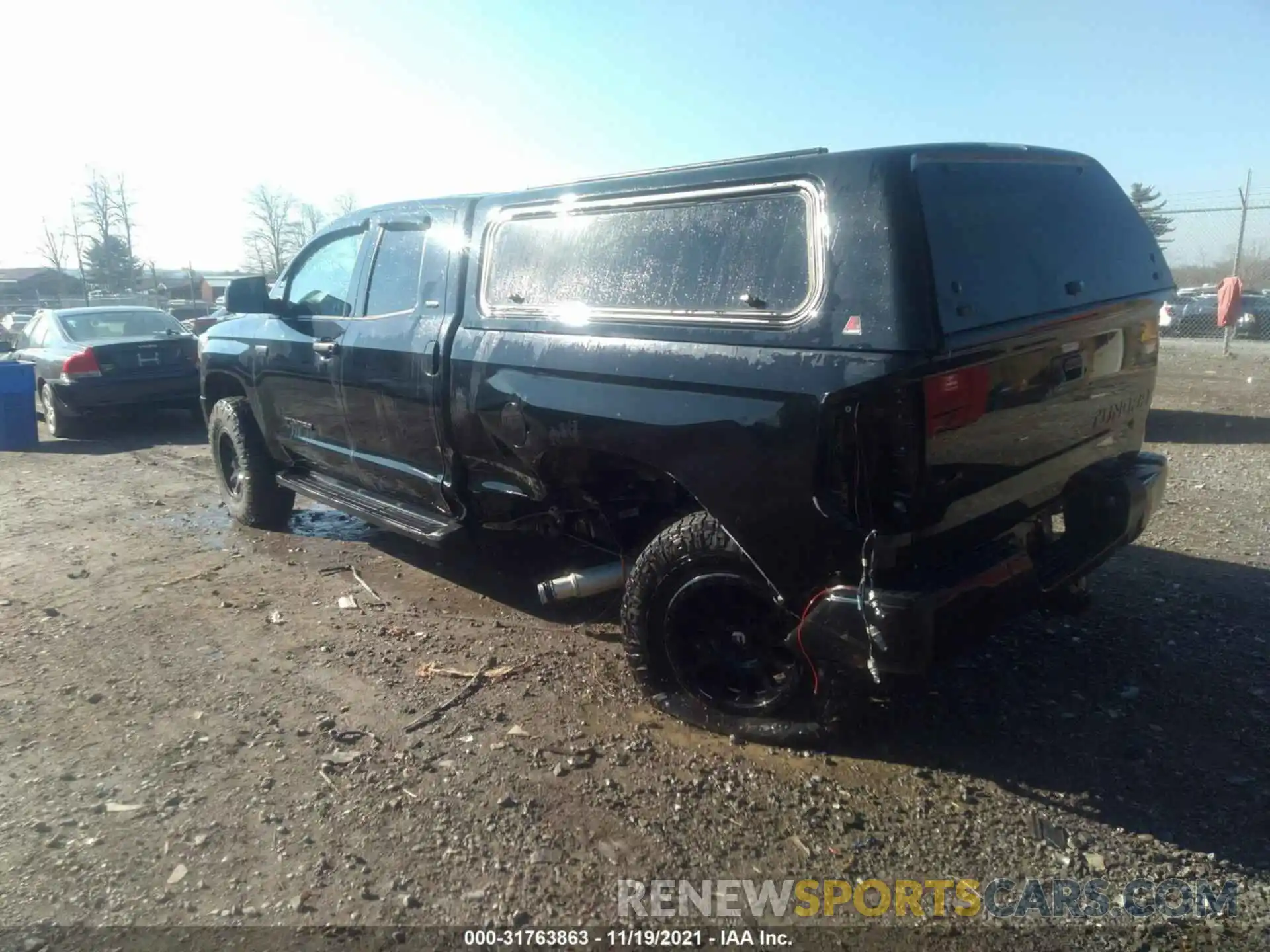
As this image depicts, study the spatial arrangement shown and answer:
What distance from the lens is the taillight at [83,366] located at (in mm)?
9852

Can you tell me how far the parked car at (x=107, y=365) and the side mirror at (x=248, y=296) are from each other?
5544mm

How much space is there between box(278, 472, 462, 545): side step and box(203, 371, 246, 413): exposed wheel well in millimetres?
906

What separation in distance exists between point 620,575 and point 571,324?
1.14m

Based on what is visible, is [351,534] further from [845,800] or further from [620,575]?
[845,800]

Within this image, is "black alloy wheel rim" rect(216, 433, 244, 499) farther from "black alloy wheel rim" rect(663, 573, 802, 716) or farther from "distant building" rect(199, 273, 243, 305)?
"black alloy wheel rim" rect(663, 573, 802, 716)

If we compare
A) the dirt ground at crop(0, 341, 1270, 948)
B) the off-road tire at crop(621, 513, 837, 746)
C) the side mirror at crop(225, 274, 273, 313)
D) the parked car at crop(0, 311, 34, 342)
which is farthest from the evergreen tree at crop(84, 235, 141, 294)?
the off-road tire at crop(621, 513, 837, 746)

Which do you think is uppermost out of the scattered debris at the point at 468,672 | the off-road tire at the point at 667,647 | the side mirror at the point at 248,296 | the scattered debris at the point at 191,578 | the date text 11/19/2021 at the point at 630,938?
the side mirror at the point at 248,296

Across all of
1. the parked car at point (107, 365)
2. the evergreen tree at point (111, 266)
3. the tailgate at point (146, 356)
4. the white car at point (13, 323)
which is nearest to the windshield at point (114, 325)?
the parked car at point (107, 365)

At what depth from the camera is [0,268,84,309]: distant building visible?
5762cm

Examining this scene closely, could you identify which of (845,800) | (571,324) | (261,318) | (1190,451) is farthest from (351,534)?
(1190,451)

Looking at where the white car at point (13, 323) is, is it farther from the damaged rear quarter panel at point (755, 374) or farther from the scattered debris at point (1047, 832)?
the scattered debris at point (1047, 832)

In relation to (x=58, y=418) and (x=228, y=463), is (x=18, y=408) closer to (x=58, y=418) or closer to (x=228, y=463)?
(x=58, y=418)

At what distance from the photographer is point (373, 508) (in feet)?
16.2

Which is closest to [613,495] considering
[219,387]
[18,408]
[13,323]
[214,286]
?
[219,387]
